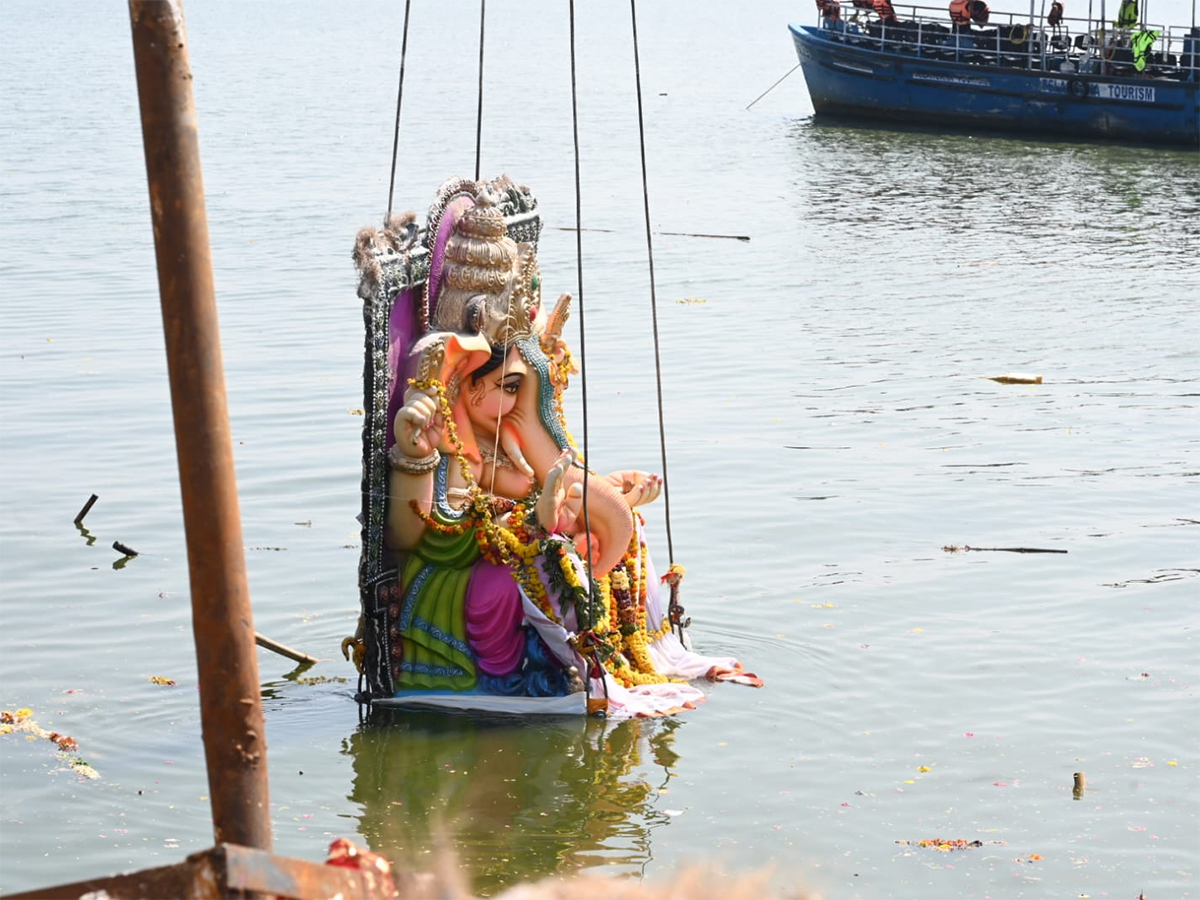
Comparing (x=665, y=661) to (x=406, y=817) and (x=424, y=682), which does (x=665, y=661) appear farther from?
(x=406, y=817)

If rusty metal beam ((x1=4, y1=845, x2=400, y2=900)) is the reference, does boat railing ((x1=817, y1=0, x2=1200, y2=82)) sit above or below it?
above

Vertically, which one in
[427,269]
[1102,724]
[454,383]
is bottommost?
[1102,724]

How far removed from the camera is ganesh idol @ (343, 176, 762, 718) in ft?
25.5

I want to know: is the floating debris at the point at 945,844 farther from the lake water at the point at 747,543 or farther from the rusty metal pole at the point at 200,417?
the rusty metal pole at the point at 200,417

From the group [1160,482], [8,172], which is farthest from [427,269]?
[8,172]

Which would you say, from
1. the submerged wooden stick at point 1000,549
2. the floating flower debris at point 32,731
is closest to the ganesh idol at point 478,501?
the floating flower debris at point 32,731

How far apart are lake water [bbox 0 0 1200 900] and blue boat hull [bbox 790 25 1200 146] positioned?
7.76 m

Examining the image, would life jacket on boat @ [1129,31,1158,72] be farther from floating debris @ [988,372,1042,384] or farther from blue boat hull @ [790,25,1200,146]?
floating debris @ [988,372,1042,384]

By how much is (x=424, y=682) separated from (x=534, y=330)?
1.67 m

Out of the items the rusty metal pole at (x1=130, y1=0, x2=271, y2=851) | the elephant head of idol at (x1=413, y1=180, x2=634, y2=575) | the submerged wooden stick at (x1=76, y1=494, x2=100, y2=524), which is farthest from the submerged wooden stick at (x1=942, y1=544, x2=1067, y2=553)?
the rusty metal pole at (x1=130, y1=0, x2=271, y2=851)

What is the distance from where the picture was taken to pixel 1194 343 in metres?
18.3

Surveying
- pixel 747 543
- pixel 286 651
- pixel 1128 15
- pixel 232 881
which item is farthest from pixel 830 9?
pixel 232 881

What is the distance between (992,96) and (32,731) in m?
33.2

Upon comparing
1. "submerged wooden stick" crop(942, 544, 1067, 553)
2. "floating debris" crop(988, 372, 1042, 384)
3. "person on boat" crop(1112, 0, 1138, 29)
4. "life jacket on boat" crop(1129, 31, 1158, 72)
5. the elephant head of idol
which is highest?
"person on boat" crop(1112, 0, 1138, 29)
